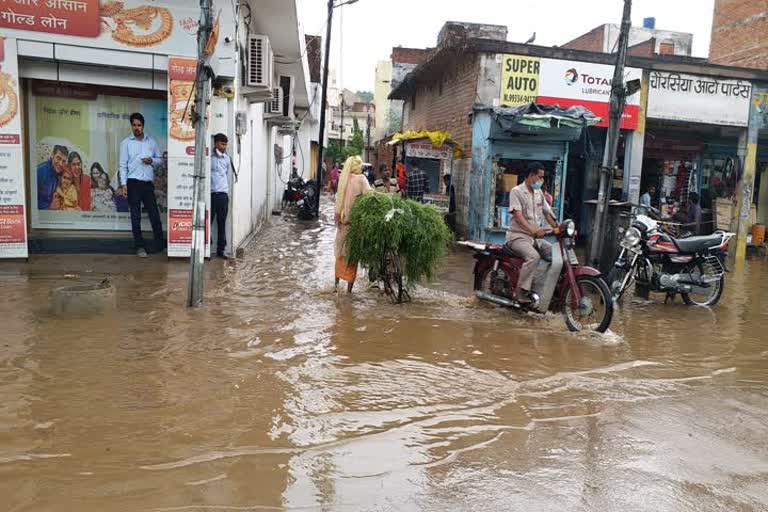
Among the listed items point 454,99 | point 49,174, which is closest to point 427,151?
point 454,99

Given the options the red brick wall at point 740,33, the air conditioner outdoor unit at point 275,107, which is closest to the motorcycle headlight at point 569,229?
the air conditioner outdoor unit at point 275,107

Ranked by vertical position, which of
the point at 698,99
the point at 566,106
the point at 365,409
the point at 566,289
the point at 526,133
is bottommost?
the point at 365,409

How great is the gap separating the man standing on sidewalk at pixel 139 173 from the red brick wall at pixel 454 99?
7.32 meters

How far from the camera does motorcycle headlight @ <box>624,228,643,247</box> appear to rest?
854cm

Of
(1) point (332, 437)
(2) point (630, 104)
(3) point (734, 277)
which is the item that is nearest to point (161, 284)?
(1) point (332, 437)

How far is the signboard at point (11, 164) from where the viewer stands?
8820 millimetres

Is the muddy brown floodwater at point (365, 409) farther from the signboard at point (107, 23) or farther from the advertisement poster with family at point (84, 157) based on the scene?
the signboard at point (107, 23)

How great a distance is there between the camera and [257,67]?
11828mm

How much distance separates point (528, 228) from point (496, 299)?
939 millimetres

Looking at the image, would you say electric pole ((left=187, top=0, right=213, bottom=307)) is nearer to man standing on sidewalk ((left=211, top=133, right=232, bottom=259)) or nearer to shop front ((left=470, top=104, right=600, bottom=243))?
man standing on sidewalk ((left=211, top=133, right=232, bottom=259))

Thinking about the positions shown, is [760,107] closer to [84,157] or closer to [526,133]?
[526,133]

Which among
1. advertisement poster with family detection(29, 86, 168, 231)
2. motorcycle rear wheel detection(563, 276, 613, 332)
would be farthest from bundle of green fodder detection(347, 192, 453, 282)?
advertisement poster with family detection(29, 86, 168, 231)

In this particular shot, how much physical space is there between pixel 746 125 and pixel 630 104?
10.1 ft

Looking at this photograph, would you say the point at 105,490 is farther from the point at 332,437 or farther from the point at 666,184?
the point at 666,184
